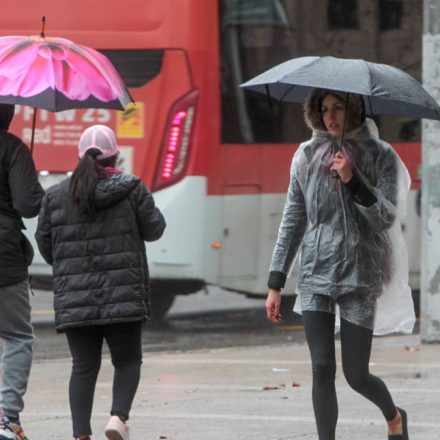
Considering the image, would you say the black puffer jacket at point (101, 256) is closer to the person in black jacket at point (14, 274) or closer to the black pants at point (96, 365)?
the black pants at point (96, 365)

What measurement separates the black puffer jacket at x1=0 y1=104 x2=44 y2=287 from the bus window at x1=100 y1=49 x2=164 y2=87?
596 cm

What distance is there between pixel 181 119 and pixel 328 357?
6914 mm

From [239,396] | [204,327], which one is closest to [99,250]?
[239,396]

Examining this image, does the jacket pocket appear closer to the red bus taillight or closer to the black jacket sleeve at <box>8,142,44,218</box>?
the black jacket sleeve at <box>8,142,44,218</box>

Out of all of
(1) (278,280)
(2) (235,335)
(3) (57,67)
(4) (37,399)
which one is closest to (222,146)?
(2) (235,335)

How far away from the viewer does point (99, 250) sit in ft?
23.7

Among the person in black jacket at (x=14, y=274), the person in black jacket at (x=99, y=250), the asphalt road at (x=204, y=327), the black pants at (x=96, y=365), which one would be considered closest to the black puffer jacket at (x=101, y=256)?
the person in black jacket at (x=99, y=250)

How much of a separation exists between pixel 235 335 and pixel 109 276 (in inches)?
262

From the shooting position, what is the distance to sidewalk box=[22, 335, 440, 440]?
830 cm

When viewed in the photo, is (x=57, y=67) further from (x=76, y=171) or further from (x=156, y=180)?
(x=156, y=180)

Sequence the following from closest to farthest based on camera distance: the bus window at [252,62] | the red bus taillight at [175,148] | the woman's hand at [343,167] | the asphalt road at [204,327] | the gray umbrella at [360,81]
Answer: the woman's hand at [343,167] < the gray umbrella at [360,81] < the asphalt road at [204,327] < the red bus taillight at [175,148] < the bus window at [252,62]

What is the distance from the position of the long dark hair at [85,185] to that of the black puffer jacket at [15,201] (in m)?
0.32

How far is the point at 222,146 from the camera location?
45.5 ft

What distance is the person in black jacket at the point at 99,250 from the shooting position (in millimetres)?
7199
